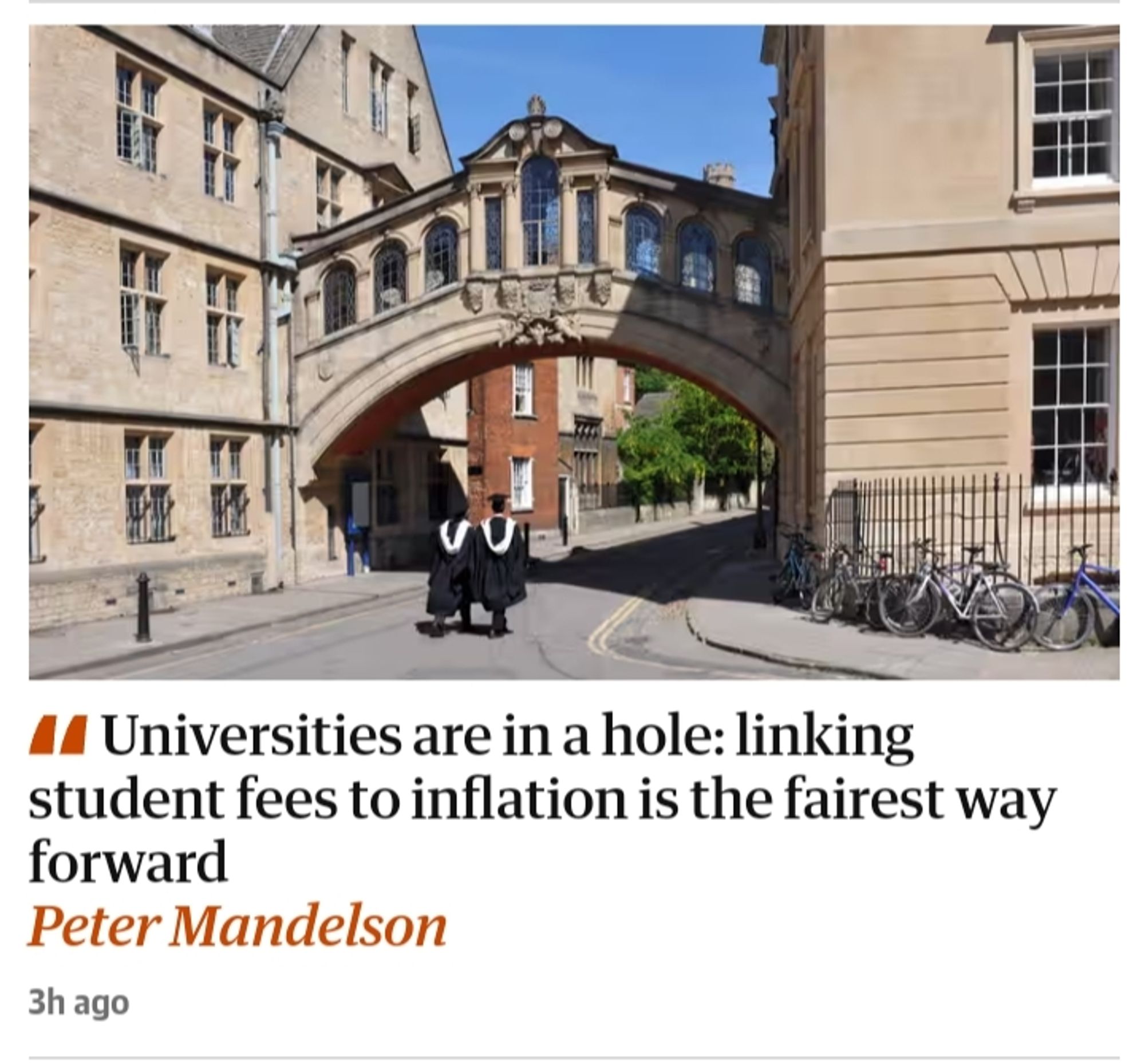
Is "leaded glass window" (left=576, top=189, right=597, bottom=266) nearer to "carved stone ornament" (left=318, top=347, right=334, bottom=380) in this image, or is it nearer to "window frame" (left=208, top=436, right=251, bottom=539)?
"carved stone ornament" (left=318, top=347, right=334, bottom=380)

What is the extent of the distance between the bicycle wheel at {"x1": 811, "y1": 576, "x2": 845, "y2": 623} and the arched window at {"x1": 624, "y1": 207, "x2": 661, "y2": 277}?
7.32 meters

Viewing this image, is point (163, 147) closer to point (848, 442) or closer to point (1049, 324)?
point (848, 442)

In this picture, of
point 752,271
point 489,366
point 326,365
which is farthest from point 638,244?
point 326,365

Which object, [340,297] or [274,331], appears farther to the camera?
[340,297]

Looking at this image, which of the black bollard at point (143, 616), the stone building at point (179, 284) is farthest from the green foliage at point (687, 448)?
the black bollard at point (143, 616)

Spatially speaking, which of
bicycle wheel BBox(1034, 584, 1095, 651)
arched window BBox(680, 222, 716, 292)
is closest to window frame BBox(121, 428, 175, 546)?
arched window BBox(680, 222, 716, 292)

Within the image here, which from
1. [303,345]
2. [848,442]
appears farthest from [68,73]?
[848,442]

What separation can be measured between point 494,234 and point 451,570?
28.4 ft

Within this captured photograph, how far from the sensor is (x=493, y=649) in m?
13.0

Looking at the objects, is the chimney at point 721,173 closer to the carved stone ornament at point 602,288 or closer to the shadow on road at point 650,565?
the shadow on road at point 650,565

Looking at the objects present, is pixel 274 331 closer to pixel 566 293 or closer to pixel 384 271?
pixel 384 271

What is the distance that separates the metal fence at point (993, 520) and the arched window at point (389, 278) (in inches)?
424
